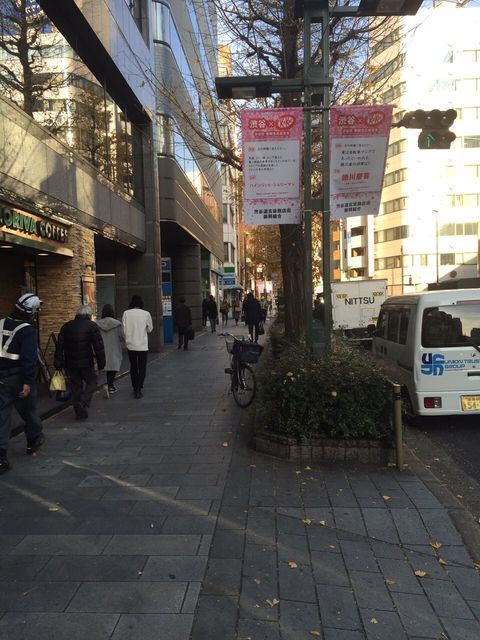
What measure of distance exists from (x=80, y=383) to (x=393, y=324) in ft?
16.1

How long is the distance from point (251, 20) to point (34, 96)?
3.94 metres

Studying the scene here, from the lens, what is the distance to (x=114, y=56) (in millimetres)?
12469

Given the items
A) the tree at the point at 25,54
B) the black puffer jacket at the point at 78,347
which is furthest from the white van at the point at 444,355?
the tree at the point at 25,54

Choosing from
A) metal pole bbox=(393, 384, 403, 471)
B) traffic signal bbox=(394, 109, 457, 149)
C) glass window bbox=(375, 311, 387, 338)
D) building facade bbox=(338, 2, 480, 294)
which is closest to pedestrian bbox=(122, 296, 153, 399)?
glass window bbox=(375, 311, 387, 338)

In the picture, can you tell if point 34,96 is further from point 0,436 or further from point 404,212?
point 404,212

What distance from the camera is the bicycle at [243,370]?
788cm

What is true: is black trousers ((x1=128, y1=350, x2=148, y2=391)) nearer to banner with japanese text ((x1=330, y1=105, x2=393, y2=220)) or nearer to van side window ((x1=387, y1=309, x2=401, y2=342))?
van side window ((x1=387, y1=309, x2=401, y2=342))

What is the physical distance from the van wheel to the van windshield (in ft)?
2.69

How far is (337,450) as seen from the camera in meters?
5.16

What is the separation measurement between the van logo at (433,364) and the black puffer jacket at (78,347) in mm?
4427

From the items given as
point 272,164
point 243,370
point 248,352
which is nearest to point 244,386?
point 243,370

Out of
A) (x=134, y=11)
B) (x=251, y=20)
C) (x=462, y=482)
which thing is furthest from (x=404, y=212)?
(x=462, y=482)

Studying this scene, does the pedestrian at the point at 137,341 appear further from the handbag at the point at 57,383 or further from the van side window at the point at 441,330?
the van side window at the point at 441,330

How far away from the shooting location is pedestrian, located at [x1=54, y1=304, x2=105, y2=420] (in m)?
7.28
